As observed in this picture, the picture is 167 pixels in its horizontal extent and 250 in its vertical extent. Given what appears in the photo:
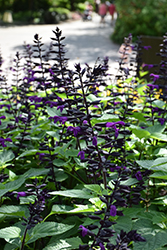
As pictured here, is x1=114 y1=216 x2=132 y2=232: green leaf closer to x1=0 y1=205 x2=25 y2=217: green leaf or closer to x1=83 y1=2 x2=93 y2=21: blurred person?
x1=0 y1=205 x2=25 y2=217: green leaf

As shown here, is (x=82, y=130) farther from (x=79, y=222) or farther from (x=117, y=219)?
(x=79, y=222)

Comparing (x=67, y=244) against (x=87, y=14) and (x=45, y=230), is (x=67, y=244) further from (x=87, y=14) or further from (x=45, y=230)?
(x=87, y=14)

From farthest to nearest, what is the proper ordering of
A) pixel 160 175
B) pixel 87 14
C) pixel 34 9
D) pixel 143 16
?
pixel 87 14
pixel 34 9
pixel 143 16
pixel 160 175

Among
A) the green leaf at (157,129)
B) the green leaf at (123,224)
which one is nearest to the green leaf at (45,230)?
the green leaf at (123,224)

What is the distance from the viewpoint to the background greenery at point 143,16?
17.5 meters

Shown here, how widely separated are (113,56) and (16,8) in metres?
28.8

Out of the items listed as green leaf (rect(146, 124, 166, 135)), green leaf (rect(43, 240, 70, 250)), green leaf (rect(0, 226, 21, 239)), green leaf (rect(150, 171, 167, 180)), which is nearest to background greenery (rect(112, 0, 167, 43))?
green leaf (rect(146, 124, 166, 135))

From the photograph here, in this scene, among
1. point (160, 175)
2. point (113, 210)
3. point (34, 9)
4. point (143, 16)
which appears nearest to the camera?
point (113, 210)

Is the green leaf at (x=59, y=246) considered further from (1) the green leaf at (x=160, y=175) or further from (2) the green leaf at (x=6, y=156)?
(2) the green leaf at (x=6, y=156)

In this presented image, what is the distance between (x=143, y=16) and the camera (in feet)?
59.0

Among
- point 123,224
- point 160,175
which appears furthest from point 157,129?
point 123,224

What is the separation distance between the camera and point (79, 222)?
2117mm

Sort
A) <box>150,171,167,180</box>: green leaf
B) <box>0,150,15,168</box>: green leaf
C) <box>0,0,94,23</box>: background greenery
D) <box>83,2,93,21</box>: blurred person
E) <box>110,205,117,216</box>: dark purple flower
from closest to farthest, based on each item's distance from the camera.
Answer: <box>110,205,117,216</box>: dark purple flower, <box>150,171,167,180</box>: green leaf, <box>0,150,15,168</box>: green leaf, <box>0,0,94,23</box>: background greenery, <box>83,2,93,21</box>: blurred person

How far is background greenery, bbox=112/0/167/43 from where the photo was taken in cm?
1748
